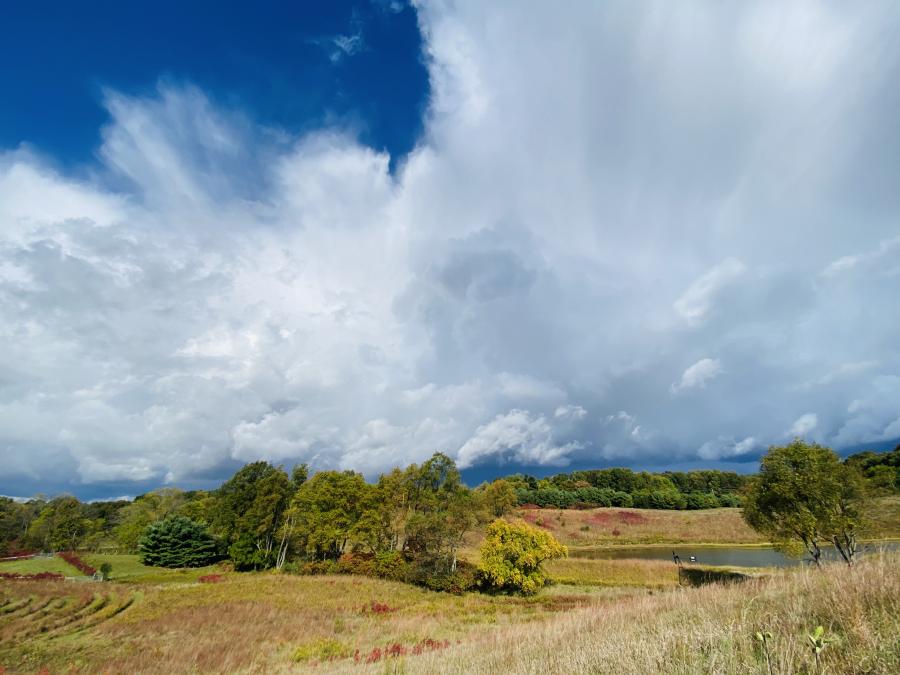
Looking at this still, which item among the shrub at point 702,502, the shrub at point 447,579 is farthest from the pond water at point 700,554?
the shrub at point 702,502

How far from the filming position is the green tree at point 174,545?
63125 mm

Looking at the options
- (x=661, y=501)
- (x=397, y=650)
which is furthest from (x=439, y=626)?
(x=661, y=501)

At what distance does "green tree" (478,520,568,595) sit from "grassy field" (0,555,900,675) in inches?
90.0

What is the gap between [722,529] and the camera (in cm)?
8088

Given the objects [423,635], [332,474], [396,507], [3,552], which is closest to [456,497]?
[396,507]

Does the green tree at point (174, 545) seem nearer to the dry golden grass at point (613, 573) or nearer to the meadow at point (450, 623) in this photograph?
the meadow at point (450, 623)

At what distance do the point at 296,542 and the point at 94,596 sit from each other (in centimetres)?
3259

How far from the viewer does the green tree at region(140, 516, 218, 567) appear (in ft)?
207

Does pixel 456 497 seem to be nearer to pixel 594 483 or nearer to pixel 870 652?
pixel 870 652

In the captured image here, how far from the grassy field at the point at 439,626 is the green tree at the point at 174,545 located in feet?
62.5

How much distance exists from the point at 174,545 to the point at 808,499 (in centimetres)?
7876

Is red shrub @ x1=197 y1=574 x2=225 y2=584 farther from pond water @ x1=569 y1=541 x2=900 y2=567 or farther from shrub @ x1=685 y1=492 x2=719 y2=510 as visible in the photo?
shrub @ x1=685 y1=492 x2=719 y2=510

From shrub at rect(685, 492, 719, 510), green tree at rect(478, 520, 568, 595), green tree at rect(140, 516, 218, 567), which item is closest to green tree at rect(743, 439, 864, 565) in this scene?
green tree at rect(478, 520, 568, 595)

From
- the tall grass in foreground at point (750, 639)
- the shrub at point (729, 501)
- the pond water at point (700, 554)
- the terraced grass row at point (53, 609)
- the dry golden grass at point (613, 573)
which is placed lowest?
the pond water at point (700, 554)
